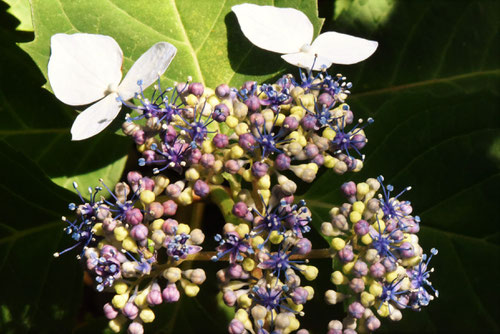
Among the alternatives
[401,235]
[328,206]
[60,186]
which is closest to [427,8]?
[328,206]

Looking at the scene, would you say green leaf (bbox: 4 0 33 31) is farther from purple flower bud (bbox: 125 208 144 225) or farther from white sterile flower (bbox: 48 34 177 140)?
purple flower bud (bbox: 125 208 144 225)

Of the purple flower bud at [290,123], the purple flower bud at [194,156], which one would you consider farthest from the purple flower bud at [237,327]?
the purple flower bud at [290,123]

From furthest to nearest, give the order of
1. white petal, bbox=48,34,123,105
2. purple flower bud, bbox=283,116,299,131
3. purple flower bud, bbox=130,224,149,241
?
1. white petal, bbox=48,34,123,105
2. purple flower bud, bbox=283,116,299,131
3. purple flower bud, bbox=130,224,149,241

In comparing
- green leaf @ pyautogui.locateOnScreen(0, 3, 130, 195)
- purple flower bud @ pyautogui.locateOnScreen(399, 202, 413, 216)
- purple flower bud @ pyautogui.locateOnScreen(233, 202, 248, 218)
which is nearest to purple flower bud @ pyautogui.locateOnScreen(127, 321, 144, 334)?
purple flower bud @ pyautogui.locateOnScreen(233, 202, 248, 218)

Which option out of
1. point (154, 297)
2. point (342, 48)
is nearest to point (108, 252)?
point (154, 297)

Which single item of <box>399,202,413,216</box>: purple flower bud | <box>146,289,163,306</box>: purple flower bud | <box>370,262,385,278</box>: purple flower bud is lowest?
<box>146,289,163,306</box>: purple flower bud

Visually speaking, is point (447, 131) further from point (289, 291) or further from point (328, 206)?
point (289, 291)

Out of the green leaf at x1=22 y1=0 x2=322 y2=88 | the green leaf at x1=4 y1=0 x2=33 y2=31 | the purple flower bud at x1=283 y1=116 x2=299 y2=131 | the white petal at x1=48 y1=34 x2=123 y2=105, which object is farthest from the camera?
the green leaf at x1=4 y1=0 x2=33 y2=31
